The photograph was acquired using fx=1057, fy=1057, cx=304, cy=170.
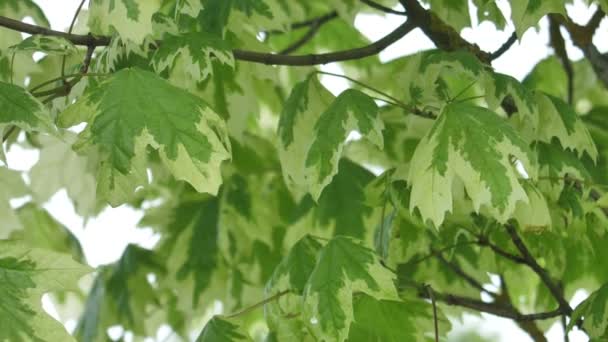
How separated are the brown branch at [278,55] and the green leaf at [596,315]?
0.35m

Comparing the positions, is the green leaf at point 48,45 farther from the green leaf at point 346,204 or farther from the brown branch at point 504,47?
the green leaf at point 346,204

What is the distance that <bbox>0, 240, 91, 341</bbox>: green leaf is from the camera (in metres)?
0.88

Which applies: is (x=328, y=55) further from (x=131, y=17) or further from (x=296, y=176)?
(x=131, y=17)

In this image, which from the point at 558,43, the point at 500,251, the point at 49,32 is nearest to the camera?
the point at 49,32

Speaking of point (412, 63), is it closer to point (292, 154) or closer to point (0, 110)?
point (292, 154)

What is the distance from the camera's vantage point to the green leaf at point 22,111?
0.91 metres

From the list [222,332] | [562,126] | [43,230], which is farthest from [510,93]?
[43,230]

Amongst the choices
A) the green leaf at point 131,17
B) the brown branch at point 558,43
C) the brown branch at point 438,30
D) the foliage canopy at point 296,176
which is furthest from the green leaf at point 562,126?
the green leaf at point 131,17

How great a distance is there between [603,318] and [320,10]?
3.79 ft

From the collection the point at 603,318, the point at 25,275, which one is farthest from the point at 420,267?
the point at 25,275

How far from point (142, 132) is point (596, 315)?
49 centimetres

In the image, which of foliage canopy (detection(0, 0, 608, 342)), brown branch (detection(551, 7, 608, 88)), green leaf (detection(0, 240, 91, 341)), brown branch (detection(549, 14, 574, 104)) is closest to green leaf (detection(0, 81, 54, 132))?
foliage canopy (detection(0, 0, 608, 342))

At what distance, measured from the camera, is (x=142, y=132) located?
36.8 inches

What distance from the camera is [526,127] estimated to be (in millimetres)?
1185
